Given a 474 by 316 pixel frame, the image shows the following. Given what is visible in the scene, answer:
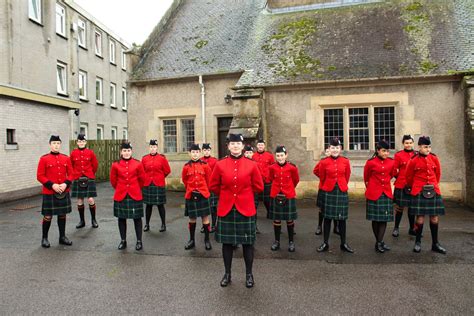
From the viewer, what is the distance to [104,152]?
1862cm

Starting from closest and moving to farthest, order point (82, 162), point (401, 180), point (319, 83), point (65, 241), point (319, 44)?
point (65, 241)
point (401, 180)
point (82, 162)
point (319, 83)
point (319, 44)

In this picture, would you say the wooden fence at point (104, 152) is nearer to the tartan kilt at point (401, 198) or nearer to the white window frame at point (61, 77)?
the white window frame at point (61, 77)

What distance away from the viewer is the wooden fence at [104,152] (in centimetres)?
1819

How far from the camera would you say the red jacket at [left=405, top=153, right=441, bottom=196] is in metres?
6.02

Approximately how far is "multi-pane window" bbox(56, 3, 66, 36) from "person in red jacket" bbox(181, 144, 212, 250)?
16971mm

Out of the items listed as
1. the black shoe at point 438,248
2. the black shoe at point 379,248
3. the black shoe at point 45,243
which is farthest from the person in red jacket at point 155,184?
the black shoe at point 438,248

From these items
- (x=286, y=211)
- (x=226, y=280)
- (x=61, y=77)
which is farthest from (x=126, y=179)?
(x=61, y=77)

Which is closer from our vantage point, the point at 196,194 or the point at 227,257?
the point at 227,257

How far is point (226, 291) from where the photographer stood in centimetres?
445

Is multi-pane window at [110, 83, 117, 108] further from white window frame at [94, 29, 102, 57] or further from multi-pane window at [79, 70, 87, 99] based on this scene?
multi-pane window at [79, 70, 87, 99]

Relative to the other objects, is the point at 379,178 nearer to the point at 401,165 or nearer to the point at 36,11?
the point at 401,165

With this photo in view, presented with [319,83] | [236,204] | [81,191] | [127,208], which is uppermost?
[319,83]

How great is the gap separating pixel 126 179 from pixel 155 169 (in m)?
1.52

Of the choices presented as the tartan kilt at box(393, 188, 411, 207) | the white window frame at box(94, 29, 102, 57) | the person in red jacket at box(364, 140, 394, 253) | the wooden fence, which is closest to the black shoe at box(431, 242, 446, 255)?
the person in red jacket at box(364, 140, 394, 253)
